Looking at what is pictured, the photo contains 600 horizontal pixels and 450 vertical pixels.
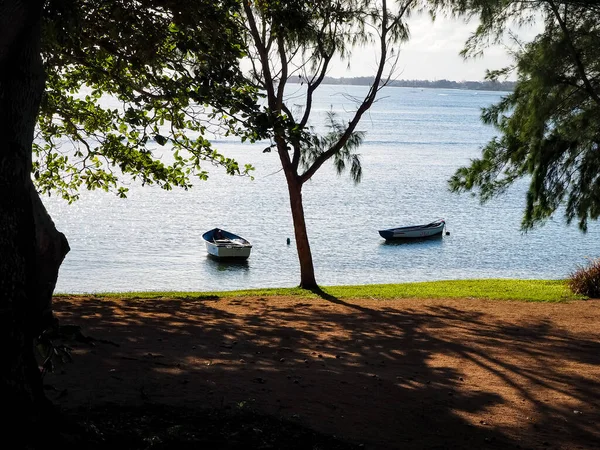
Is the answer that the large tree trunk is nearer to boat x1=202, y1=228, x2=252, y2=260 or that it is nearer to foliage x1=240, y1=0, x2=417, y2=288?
foliage x1=240, y1=0, x2=417, y2=288

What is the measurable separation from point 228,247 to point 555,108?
1803cm

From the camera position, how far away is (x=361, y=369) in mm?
8492

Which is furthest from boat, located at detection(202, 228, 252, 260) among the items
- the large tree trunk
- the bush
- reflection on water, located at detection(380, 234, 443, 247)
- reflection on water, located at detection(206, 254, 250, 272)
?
the large tree trunk

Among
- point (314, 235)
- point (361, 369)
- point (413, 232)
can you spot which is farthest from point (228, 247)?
point (361, 369)

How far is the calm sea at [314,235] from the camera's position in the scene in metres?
29.8

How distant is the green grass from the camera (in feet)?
51.8

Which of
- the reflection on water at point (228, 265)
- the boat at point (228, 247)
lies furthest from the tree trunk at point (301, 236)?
the boat at point (228, 247)

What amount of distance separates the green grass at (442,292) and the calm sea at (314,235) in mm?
6005

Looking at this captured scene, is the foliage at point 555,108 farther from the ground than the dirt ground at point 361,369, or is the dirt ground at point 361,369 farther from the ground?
the foliage at point 555,108

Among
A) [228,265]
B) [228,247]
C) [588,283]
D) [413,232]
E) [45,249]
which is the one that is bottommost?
[588,283]

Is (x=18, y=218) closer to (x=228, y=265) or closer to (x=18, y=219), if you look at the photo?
(x=18, y=219)

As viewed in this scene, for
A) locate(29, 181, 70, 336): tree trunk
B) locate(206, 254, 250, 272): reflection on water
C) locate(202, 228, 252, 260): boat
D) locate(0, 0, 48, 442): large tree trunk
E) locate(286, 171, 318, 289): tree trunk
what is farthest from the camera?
locate(202, 228, 252, 260): boat

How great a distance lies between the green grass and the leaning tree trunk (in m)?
10.3

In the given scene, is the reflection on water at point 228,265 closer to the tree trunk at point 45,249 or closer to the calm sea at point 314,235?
the calm sea at point 314,235
